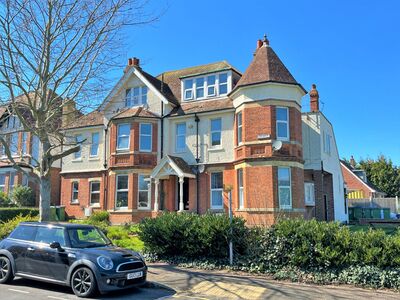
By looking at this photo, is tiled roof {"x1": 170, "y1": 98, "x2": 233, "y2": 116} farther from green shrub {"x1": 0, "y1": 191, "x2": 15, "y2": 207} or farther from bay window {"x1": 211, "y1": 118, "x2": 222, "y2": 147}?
green shrub {"x1": 0, "y1": 191, "x2": 15, "y2": 207}

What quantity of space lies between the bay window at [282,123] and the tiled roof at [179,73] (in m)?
5.14

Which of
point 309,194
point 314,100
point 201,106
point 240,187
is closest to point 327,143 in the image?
point 314,100

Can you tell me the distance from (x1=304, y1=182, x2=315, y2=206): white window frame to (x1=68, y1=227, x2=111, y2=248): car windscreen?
15.3 metres

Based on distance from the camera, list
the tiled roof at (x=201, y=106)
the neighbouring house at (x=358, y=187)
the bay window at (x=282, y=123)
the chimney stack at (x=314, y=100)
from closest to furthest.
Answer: the bay window at (x=282, y=123) < the tiled roof at (x=201, y=106) < the chimney stack at (x=314, y=100) < the neighbouring house at (x=358, y=187)

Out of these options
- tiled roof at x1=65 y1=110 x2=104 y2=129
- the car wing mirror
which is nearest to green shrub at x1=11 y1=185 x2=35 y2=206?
tiled roof at x1=65 y1=110 x2=104 y2=129

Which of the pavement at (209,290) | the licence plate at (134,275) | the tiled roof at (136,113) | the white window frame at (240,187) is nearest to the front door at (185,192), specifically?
the white window frame at (240,187)

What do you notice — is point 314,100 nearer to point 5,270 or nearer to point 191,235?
point 191,235

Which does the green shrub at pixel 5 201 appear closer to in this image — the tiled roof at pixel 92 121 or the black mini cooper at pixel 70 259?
the tiled roof at pixel 92 121

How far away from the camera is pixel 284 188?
823 inches

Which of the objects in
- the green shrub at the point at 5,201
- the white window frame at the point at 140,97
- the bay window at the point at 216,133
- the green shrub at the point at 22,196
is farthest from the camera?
the green shrub at the point at 22,196

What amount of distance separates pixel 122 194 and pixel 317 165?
12745mm

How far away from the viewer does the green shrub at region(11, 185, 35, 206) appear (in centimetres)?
2905

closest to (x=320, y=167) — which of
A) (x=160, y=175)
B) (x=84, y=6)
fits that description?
(x=160, y=175)

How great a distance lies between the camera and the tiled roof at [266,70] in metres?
21.6
